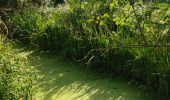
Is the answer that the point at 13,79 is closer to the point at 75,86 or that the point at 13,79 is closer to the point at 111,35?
the point at 75,86

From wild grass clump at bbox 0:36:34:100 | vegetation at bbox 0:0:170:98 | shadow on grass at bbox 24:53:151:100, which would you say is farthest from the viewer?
shadow on grass at bbox 24:53:151:100

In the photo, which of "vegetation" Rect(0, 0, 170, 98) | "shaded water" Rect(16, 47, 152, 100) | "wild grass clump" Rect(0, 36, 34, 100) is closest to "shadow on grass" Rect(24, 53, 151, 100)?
"shaded water" Rect(16, 47, 152, 100)

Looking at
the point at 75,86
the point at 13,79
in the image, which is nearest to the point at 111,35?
the point at 75,86

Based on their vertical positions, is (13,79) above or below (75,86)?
above

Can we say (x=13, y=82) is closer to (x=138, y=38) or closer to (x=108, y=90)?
(x=108, y=90)

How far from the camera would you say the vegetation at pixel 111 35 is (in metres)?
4.28

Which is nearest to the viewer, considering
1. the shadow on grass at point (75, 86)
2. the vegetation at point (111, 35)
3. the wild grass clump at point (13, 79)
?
the wild grass clump at point (13, 79)

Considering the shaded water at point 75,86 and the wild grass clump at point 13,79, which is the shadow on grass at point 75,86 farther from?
the wild grass clump at point 13,79

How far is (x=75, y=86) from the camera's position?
4.69m

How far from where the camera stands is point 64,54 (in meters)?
5.53

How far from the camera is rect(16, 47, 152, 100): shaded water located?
439 cm

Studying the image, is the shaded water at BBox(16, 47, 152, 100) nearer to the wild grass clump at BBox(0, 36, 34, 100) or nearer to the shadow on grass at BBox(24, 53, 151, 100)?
the shadow on grass at BBox(24, 53, 151, 100)

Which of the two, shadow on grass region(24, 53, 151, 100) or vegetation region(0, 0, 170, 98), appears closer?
vegetation region(0, 0, 170, 98)

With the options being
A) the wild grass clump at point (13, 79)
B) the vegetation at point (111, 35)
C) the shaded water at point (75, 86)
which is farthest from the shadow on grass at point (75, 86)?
the wild grass clump at point (13, 79)
